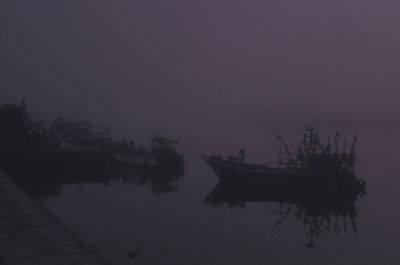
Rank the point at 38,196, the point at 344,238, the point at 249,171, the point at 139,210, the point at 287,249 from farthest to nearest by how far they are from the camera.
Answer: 1. the point at 249,171
2. the point at 38,196
3. the point at 139,210
4. the point at 344,238
5. the point at 287,249

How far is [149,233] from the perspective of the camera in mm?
24922

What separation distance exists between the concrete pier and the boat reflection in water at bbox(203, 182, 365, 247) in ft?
44.5

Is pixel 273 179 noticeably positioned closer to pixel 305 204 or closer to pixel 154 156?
pixel 305 204

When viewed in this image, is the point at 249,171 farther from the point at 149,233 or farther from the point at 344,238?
the point at 149,233

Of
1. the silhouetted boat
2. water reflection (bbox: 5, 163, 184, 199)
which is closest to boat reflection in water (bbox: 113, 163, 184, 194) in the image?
water reflection (bbox: 5, 163, 184, 199)

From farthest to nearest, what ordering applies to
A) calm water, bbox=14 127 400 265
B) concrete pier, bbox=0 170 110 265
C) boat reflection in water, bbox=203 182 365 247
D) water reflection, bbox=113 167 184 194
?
water reflection, bbox=113 167 184 194 < boat reflection in water, bbox=203 182 365 247 < calm water, bbox=14 127 400 265 < concrete pier, bbox=0 170 110 265

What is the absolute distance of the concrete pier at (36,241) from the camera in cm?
1456

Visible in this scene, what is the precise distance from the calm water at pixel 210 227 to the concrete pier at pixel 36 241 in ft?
9.10

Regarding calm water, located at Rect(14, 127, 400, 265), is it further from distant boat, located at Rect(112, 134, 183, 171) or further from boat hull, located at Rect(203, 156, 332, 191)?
distant boat, located at Rect(112, 134, 183, 171)

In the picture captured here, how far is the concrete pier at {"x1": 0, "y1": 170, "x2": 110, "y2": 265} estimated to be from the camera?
14562 mm

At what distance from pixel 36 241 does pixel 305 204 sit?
26.0 meters

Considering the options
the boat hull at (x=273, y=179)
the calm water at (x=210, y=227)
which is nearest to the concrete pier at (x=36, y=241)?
the calm water at (x=210, y=227)

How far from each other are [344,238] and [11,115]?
39145mm

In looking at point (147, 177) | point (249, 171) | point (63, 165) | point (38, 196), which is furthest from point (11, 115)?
point (249, 171)
